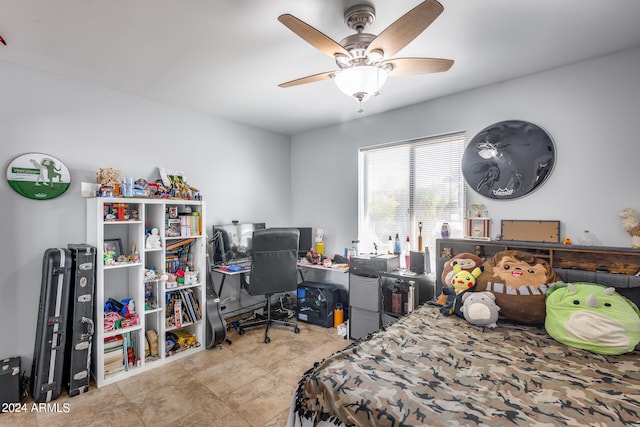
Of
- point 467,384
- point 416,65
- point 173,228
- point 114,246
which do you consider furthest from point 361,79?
point 114,246

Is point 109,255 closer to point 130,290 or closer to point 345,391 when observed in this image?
point 130,290

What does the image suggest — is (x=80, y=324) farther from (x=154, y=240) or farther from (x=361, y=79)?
(x=361, y=79)

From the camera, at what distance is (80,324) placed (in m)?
2.36

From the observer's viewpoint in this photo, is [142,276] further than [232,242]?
No

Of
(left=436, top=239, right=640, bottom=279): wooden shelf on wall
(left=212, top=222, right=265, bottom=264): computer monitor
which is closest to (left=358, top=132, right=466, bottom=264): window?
(left=436, top=239, right=640, bottom=279): wooden shelf on wall

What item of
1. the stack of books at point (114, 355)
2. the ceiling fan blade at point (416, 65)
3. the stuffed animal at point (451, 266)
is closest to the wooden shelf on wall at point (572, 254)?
the stuffed animal at point (451, 266)

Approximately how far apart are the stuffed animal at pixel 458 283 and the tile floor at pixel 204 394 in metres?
1.34

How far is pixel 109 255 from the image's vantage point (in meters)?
2.61

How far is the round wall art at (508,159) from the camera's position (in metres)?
2.55

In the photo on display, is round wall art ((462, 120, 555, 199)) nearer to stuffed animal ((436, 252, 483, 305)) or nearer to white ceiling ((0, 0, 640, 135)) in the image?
white ceiling ((0, 0, 640, 135))

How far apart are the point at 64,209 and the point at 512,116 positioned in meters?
4.19

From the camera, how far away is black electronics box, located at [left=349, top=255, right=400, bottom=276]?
125 inches

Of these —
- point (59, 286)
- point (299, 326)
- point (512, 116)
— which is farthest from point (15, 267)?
point (512, 116)

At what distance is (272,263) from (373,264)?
1139mm
